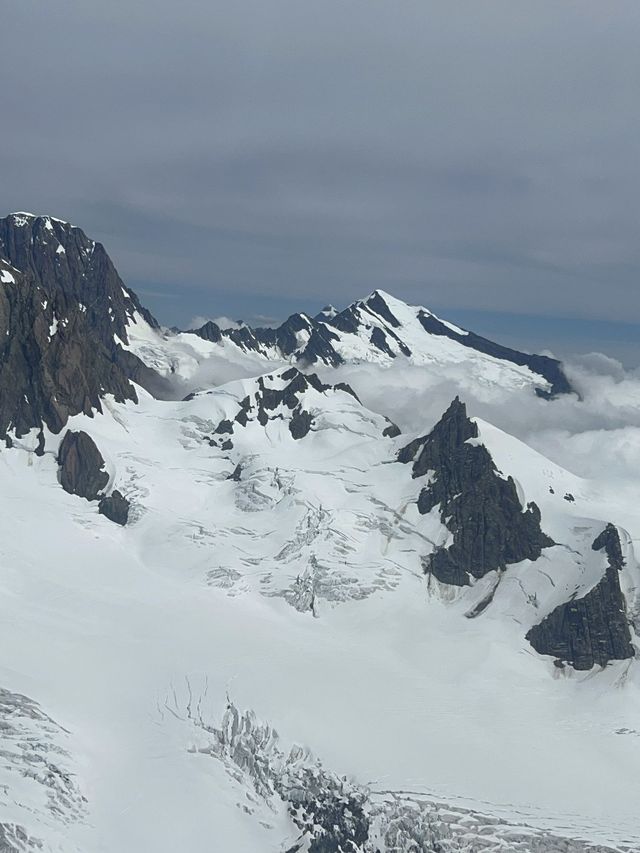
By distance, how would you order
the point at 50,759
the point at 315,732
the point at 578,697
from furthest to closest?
1. the point at 578,697
2. the point at 315,732
3. the point at 50,759

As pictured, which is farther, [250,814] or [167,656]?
[167,656]

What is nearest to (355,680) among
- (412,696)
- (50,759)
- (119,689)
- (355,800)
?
(412,696)

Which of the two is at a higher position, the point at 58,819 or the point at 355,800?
the point at 355,800

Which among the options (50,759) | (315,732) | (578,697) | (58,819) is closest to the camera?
(58,819)

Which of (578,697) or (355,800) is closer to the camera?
(355,800)

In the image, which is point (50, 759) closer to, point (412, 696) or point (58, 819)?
point (58, 819)

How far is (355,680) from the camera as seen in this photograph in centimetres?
18638

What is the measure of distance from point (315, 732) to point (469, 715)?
40438 millimetres

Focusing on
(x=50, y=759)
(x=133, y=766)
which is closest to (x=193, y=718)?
(x=133, y=766)

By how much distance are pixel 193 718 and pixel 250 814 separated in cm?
2560

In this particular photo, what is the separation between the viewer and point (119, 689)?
168m

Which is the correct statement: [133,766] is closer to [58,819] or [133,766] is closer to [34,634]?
[58,819]

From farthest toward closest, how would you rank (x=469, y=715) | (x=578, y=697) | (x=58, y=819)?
1. (x=578, y=697)
2. (x=469, y=715)
3. (x=58, y=819)

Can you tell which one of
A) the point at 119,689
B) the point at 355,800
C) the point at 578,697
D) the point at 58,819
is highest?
the point at 578,697
